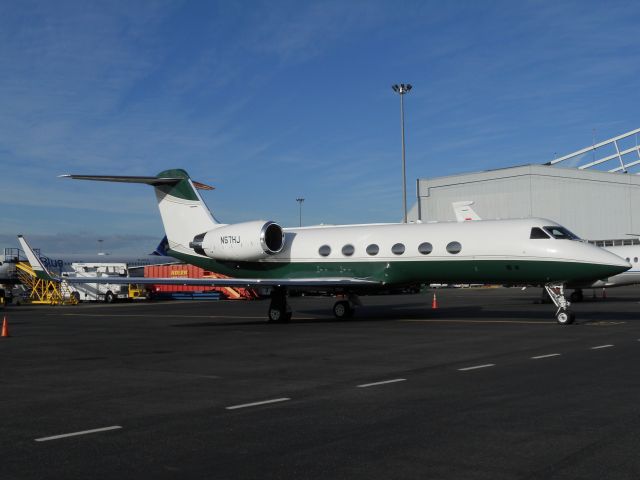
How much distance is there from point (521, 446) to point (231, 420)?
10.1 feet

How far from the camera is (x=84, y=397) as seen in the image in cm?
918

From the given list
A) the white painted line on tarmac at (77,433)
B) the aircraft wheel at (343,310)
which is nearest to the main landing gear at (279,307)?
the aircraft wheel at (343,310)

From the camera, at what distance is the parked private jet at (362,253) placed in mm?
20750

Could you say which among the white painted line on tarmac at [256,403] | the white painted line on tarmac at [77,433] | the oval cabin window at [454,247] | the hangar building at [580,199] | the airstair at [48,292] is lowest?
the white painted line on tarmac at [77,433]

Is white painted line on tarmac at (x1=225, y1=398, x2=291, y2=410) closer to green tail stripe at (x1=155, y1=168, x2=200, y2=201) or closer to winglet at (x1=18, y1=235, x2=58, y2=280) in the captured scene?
winglet at (x1=18, y1=235, x2=58, y2=280)

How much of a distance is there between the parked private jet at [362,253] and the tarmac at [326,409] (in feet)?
15.7

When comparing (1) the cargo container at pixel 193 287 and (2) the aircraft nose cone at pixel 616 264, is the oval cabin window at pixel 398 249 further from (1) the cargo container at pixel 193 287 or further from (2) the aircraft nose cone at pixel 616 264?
(1) the cargo container at pixel 193 287

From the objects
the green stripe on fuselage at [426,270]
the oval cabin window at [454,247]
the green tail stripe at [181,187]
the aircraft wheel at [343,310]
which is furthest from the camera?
the green tail stripe at [181,187]

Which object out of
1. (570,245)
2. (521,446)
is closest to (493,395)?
(521,446)

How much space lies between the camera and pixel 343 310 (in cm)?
2541

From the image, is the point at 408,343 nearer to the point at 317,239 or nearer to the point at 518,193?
the point at 317,239

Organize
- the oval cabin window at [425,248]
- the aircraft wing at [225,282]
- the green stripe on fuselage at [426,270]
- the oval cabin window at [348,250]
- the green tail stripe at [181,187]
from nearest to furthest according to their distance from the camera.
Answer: the green stripe on fuselage at [426,270], the aircraft wing at [225,282], the oval cabin window at [425,248], the oval cabin window at [348,250], the green tail stripe at [181,187]

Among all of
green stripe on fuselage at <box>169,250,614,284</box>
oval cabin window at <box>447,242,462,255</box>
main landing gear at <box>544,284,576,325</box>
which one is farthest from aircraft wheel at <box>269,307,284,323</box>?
main landing gear at <box>544,284,576,325</box>

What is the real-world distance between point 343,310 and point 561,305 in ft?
26.3
